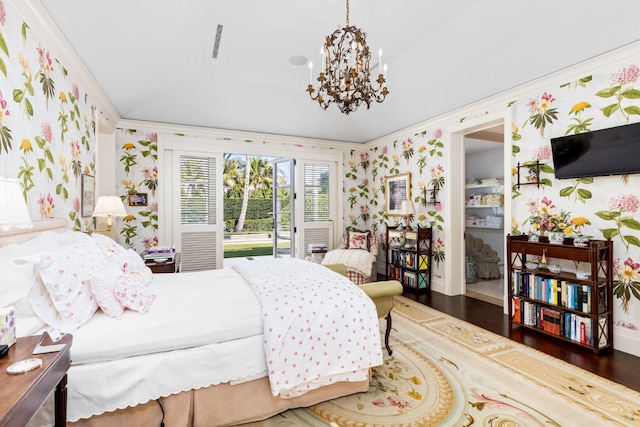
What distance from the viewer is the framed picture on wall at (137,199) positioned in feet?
15.3

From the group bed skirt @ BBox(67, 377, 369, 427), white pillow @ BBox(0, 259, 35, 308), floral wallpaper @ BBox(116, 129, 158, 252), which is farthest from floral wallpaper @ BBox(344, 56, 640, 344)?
floral wallpaper @ BBox(116, 129, 158, 252)

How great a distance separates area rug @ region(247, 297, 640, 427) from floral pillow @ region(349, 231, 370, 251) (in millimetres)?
2593

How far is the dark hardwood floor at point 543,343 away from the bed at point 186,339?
1808 mm

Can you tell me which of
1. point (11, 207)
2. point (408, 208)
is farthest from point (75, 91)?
point (408, 208)

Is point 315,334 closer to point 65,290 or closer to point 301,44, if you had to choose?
point 65,290

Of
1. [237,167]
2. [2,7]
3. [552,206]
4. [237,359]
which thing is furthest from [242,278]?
[237,167]

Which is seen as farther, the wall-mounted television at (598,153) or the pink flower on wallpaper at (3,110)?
the wall-mounted television at (598,153)

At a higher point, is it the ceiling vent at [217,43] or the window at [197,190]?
the ceiling vent at [217,43]

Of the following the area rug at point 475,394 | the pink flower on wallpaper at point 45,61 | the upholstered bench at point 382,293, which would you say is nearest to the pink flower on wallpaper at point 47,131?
the pink flower on wallpaper at point 45,61

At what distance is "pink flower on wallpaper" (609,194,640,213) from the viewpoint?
2660mm

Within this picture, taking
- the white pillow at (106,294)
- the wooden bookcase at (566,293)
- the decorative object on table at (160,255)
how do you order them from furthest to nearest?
1. the decorative object on table at (160,255)
2. the wooden bookcase at (566,293)
3. the white pillow at (106,294)

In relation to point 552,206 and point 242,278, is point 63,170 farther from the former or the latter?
point 552,206

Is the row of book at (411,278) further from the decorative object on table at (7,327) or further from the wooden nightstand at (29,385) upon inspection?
the decorative object on table at (7,327)

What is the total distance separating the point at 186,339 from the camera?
1.69m
